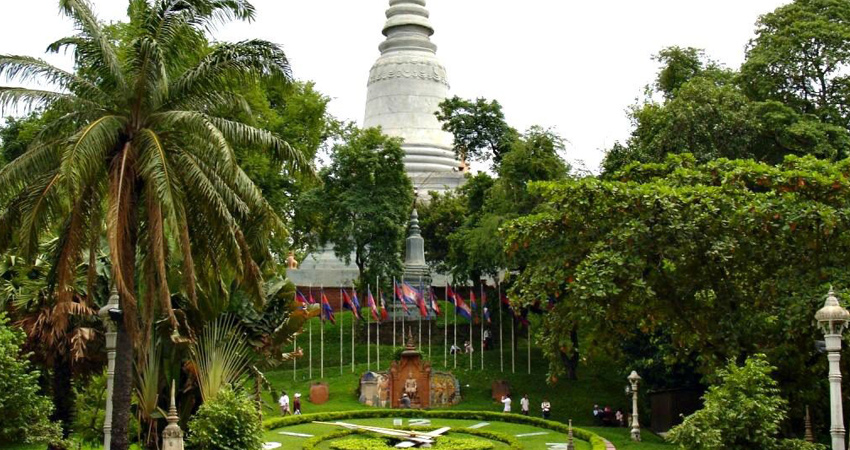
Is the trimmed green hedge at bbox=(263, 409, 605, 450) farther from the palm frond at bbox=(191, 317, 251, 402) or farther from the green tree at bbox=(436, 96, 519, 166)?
the green tree at bbox=(436, 96, 519, 166)

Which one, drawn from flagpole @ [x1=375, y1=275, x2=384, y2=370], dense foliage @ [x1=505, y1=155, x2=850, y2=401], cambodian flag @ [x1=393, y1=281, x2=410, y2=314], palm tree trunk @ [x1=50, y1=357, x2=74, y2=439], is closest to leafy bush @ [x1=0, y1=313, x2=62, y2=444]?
palm tree trunk @ [x1=50, y1=357, x2=74, y2=439]

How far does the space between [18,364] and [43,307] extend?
221cm

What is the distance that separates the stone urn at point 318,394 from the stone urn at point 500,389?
5273mm

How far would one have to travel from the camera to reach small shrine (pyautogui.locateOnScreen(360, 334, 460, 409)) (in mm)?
32750

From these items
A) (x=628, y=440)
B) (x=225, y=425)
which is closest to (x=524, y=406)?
(x=628, y=440)

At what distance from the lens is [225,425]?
1855 cm

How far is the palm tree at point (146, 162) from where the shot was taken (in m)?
15.4

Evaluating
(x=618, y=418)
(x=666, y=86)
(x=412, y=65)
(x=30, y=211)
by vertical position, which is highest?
(x=412, y=65)

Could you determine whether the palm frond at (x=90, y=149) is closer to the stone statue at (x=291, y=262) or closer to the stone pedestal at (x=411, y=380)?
the stone pedestal at (x=411, y=380)

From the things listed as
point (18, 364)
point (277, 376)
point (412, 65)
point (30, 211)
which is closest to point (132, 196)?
point (30, 211)

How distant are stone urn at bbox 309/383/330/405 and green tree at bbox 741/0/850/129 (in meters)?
16.2

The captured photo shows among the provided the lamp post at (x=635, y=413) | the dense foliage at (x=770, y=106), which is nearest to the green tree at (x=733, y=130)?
the dense foliage at (x=770, y=106)

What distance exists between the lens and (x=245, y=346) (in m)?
23.0

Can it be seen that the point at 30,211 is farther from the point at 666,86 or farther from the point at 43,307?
the point at 666,86
